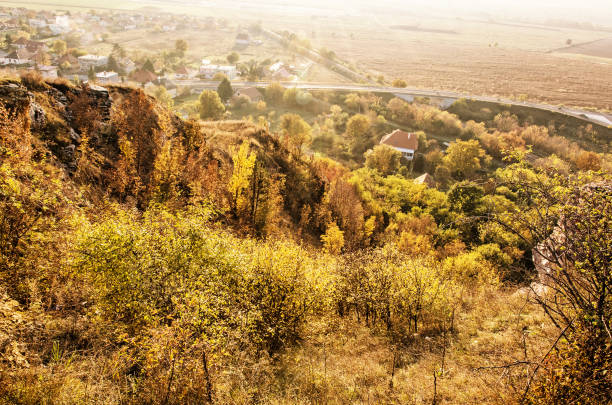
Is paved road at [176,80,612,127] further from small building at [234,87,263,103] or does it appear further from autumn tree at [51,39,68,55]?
autumn tree at [51,39,68,55]

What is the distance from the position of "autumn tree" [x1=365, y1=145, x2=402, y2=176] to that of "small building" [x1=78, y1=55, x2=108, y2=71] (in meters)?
99.5

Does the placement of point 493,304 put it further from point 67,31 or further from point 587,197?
point 67,31

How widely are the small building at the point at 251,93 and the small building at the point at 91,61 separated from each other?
49.2 meters

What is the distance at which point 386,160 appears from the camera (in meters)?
72.2

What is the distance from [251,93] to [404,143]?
55778 millimetres

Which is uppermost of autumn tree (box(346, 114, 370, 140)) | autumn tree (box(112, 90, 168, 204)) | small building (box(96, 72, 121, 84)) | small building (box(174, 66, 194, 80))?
small building (box(174, 66, 194, 80))

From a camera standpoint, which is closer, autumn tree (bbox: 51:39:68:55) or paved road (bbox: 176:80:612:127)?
paved road (bbox: 176:80:612:127)

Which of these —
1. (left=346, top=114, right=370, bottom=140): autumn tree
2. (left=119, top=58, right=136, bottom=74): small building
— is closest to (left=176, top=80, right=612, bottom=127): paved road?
(left=119, top=58, right=136, bottom=74): small building

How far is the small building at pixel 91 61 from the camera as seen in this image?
352 feet

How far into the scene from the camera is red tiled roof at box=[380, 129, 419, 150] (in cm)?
8075

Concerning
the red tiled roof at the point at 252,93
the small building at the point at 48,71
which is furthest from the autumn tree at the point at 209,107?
the small building at the point at 48,71

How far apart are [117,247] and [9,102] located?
1981 cm

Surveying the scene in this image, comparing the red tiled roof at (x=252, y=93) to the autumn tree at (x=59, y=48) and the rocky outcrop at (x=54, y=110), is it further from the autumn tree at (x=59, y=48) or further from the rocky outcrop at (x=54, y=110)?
the rocky outcrop at (x=54, y=110)

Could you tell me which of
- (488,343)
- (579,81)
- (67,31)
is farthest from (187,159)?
(579,81)
